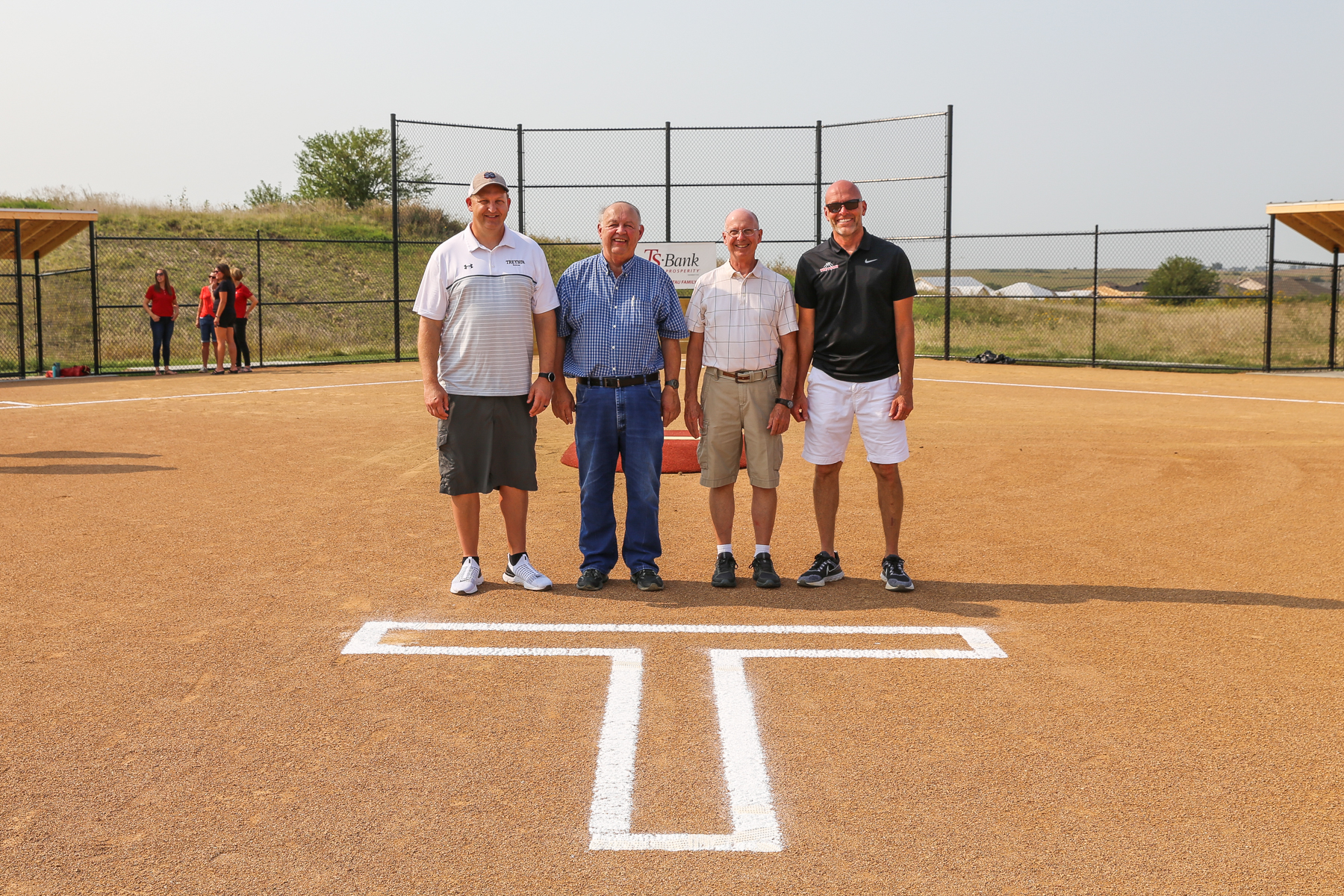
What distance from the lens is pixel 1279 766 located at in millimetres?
3506

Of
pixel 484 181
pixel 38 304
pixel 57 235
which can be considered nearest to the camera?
pixel 484 181

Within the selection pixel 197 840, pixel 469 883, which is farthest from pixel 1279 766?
pixel 197 840

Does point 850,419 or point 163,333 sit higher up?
point 163,333

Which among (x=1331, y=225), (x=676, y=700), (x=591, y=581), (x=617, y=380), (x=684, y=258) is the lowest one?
Result: (x=676, y=700)

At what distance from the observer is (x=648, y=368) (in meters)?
5.60

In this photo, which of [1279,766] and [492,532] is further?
[492,532]

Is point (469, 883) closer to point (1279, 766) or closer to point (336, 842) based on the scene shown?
point (336, 842)

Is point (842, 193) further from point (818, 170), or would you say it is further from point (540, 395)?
point (818, 170)

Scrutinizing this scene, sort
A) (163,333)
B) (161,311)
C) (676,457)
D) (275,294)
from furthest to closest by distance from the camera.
Result: (275,294)
(163,333)
(161,311)
(676,457)

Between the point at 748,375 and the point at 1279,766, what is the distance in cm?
297

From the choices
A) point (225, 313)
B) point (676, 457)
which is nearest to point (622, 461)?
point (676, 457)

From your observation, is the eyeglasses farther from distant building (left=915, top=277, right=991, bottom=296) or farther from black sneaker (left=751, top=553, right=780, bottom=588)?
distant building (left=915, top=277, right=991, bottom=296)

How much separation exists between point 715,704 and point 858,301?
2329 millimetres

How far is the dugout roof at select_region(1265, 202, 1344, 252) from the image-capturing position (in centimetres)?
1765
